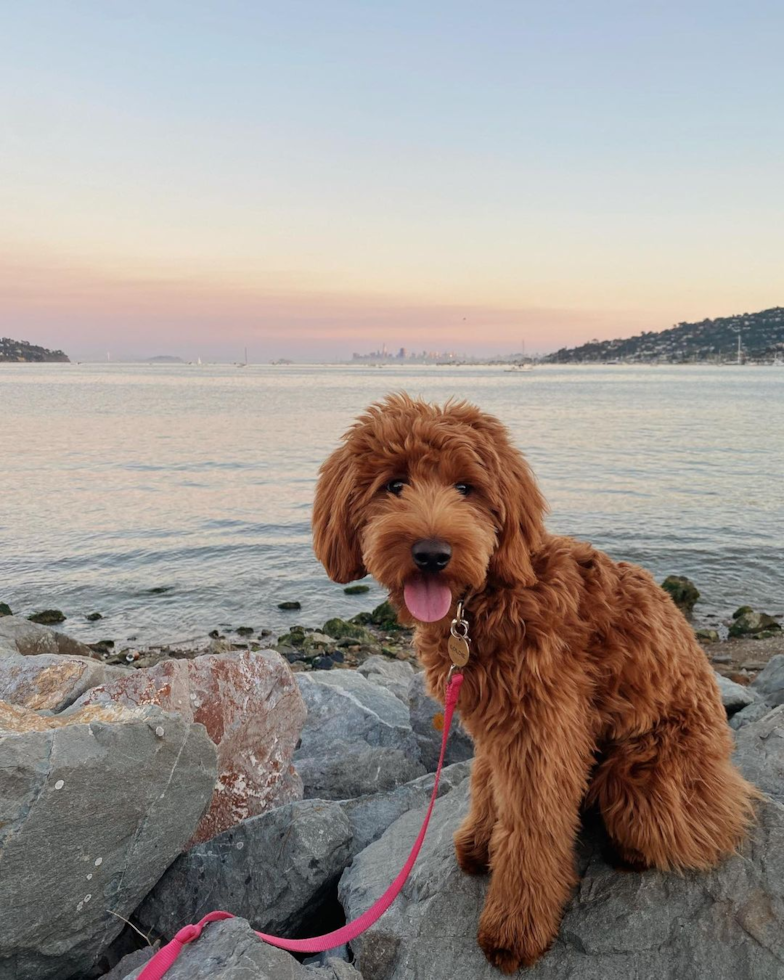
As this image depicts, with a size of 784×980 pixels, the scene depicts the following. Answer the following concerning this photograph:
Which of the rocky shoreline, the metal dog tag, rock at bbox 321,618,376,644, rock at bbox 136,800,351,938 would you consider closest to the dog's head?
the metal dog tag

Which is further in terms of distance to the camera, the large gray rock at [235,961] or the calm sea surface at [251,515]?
the calm sea surface at [251,515]

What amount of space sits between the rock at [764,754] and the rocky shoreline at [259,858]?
0.03 ft

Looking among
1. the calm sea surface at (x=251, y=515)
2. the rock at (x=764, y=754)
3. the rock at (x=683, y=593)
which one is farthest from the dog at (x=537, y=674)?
the rock at (x=683, y=593)

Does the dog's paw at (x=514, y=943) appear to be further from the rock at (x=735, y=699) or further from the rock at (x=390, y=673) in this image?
the rock at (x=390, y=673)

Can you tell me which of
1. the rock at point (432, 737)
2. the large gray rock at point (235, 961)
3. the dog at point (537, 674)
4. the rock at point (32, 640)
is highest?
the dog at point (537, 674)

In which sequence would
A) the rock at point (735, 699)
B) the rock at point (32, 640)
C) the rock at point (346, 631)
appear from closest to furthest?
1. the rock at point (735, 699)
2. the rock at point (32, 640)
3. the rock at point (346, 631)

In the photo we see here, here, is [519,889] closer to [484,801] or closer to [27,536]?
[484,801]

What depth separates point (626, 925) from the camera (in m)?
2.87

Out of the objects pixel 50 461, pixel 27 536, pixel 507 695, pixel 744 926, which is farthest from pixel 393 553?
pixel 50 461

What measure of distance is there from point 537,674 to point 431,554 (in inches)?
28.7

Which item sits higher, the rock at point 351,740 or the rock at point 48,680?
the rock at point 48,680

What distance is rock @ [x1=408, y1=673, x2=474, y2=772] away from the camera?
5.34 metres

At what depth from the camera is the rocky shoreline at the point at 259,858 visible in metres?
2.80

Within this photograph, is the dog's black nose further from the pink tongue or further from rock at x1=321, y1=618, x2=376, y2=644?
rock at x1=321, y1=618, x2=376, y2=644
